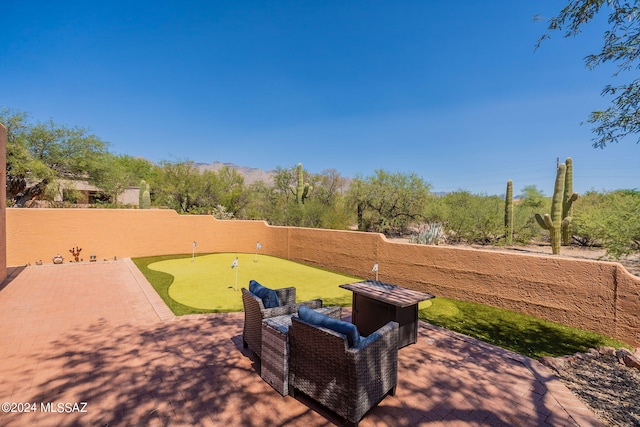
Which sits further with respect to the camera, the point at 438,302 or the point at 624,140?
the point at 438,302

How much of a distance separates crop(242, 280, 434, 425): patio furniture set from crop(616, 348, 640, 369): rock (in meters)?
3.54

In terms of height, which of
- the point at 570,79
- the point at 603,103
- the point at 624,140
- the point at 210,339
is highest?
the point at 570,79

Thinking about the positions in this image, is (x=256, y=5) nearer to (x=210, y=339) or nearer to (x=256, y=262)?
(x=256, y=262)

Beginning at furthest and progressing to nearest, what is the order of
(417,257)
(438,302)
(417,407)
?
(417,257) < (438,302) < (417,407)

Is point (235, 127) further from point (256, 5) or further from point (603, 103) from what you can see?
point (603, 103)

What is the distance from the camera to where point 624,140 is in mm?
5465

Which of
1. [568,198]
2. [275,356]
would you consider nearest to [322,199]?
[568,198]

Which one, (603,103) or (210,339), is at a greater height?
(603,103)

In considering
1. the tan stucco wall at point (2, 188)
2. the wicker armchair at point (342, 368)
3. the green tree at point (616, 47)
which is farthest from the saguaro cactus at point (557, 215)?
the tan stucco wall at point (2, 188)

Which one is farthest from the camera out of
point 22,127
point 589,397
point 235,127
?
point 235,127

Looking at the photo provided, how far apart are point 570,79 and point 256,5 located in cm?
1157

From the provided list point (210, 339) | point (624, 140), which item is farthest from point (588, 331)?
point (210, 339)

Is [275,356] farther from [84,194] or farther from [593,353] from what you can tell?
[84,194]

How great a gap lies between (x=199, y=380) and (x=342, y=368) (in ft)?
6.73
